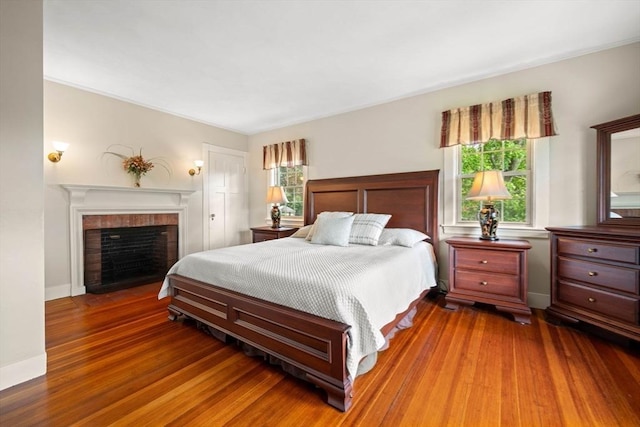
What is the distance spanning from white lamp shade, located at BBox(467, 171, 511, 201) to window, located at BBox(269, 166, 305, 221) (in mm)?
2632

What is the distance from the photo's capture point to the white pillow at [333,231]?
293cm

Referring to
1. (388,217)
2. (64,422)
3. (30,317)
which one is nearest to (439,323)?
(388,217)

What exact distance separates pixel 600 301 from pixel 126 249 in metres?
5.21

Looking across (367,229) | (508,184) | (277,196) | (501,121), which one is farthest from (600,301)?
(277,196)

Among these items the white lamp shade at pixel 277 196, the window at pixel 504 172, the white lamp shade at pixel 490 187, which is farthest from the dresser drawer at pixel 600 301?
the white lamp shade at pixel 277 196

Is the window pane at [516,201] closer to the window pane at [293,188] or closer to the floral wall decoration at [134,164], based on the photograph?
the window pane at [293,188]

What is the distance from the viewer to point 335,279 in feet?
5.25

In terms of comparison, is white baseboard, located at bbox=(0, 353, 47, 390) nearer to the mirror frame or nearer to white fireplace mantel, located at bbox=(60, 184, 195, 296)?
white fireplace mantel, located at bbox=(60, 184, 195, 296)

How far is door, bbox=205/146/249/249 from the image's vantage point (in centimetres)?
465

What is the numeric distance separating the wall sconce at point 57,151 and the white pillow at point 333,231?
3.02 meters

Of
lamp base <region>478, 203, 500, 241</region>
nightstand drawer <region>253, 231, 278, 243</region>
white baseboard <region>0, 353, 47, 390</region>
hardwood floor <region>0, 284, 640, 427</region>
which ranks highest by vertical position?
lamp base <region>478, 203, 500, 241</region>

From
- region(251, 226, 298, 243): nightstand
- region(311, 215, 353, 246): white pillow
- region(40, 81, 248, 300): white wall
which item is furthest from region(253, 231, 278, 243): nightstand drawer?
region(311, 215, 353, 246): white pillow

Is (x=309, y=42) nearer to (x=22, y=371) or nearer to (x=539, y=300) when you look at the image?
(x=22, y=371)

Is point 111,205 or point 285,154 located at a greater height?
point 285,154
